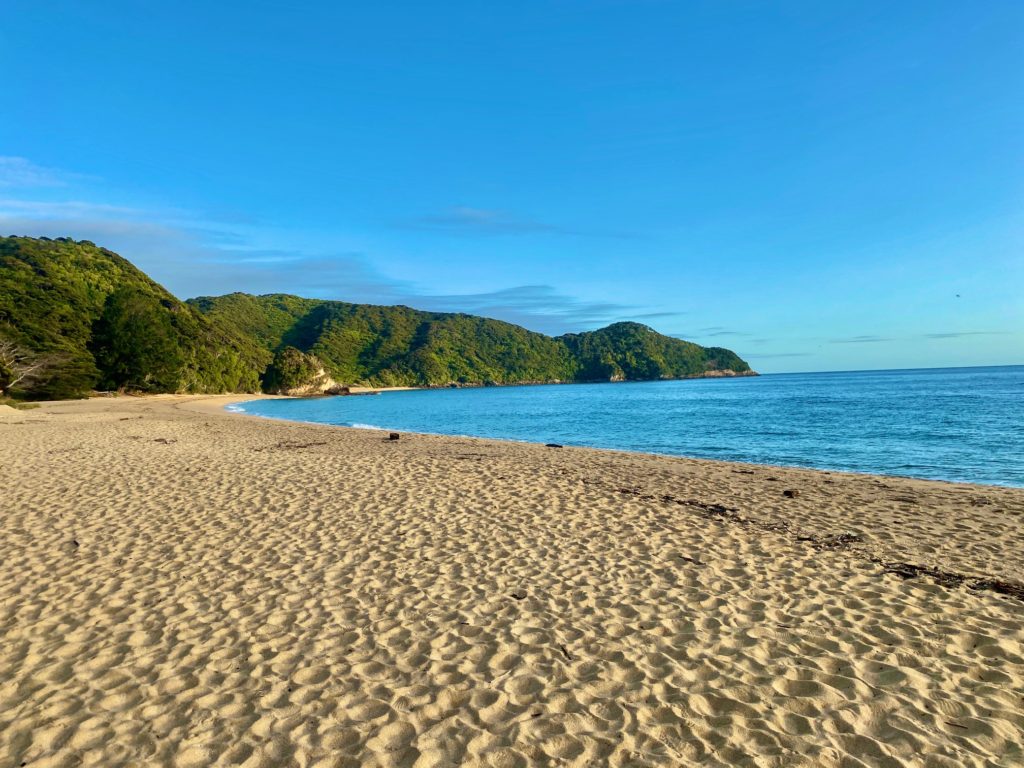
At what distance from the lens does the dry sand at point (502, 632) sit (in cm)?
411

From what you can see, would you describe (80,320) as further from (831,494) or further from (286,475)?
A: (831,494)

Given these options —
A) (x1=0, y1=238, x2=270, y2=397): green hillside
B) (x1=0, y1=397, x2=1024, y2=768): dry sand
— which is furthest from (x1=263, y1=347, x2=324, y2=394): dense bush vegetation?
(x1=0, y1=397, x2=1024, y2=768): dry sand

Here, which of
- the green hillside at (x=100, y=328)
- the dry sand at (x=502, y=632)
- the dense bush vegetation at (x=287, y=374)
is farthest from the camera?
the dense bush vegetation at (x=287, y=374)

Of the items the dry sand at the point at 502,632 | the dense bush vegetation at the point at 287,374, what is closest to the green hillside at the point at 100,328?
the dense bush vegetation at the point at 287,374

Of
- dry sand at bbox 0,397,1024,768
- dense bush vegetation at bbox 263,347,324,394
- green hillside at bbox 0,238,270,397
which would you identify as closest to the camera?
dry sand at bbox 0,397,1024,768

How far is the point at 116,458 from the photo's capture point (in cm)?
1719

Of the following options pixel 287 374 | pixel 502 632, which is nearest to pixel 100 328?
pixel 287 374

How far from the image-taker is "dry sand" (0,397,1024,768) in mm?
4113

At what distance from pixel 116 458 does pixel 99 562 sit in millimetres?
11313

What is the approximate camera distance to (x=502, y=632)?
230 inches

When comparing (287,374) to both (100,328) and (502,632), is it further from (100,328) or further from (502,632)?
(502,632)

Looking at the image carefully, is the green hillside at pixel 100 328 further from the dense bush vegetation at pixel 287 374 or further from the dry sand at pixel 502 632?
the dry sand at pixel 502 632

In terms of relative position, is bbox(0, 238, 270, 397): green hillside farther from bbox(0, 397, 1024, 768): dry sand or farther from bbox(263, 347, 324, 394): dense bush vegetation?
bbox(0, 397, 1024, 768): dry sand

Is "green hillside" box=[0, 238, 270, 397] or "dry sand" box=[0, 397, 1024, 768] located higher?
"green hillside" box=[0, 238, 270, 397]
